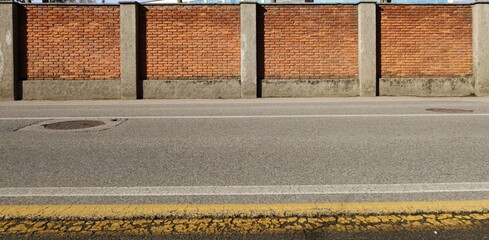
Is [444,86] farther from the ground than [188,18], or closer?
closer

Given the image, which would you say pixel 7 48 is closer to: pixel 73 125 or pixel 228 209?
pixel 73 125

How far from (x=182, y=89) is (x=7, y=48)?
5.55 meters

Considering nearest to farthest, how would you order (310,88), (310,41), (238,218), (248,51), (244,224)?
(244,224) → (238,218) → (248,51) → (310,88) → (310,41)

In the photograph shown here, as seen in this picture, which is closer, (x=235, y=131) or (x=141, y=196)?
(x=141, y=196)

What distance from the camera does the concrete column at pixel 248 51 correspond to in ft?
48.9

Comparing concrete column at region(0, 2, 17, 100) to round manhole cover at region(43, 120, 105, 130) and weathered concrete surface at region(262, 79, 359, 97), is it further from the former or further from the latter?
weathered concrete surface at region(262, 79, 359, 97)

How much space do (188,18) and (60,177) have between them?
1117cm

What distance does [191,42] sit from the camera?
1502 cm

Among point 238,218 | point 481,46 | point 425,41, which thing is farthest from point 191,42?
point 238,218

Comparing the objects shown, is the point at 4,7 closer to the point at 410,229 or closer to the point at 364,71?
the point at 364,71

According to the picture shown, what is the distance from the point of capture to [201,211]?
133 inches

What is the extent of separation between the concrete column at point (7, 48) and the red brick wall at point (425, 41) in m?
11.9

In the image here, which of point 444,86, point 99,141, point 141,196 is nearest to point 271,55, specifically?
point 444,86

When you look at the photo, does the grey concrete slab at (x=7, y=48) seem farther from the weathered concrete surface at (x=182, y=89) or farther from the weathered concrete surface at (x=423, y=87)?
the weathered concrete surface at (x=423, y=87)
